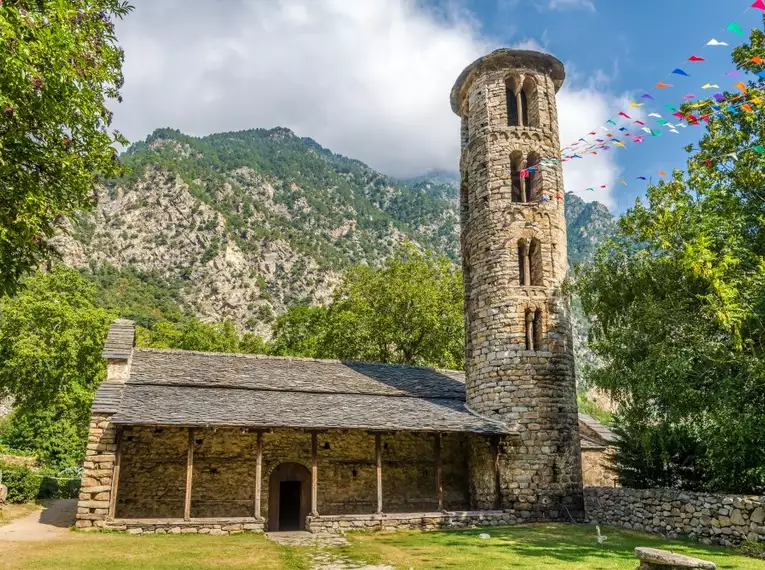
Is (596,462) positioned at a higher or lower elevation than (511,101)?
lower

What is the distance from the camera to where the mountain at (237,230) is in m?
85.2

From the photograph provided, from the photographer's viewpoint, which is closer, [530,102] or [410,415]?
[410,415]

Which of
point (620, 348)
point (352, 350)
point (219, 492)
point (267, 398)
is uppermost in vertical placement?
point (352, 350)

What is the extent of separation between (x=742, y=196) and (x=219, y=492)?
17.5 meters

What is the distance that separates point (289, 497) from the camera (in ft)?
58.5

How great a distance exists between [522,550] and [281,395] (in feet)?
28.7

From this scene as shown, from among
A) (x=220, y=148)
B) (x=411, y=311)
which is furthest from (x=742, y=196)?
(x=220, y=148)

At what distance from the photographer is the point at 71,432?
115 ft

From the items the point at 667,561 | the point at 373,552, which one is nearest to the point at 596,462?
the point at 373,552

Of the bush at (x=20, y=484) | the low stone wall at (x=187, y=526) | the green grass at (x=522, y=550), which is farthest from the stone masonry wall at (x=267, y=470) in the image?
the bush at (x=20, y=484)

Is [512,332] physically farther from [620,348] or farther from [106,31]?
[106,31]

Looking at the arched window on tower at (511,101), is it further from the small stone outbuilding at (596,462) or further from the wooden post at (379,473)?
the small stone outbuilding at (596,462)

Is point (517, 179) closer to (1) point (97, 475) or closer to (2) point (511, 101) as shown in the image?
(2) point (511, 101)

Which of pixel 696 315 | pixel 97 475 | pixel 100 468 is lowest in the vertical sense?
pixel 97 475
